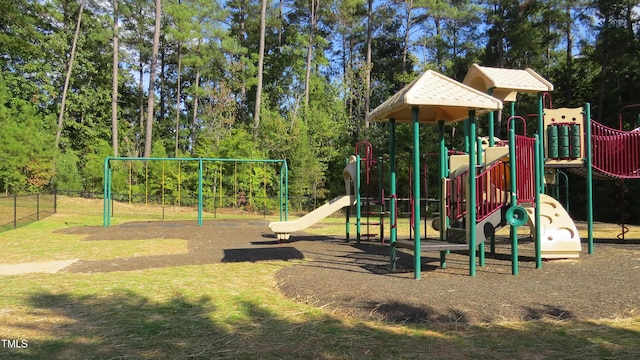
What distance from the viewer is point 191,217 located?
2131 cm

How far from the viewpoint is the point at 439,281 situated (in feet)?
21.4

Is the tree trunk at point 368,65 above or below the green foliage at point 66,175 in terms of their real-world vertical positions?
above

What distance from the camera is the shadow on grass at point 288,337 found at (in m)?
3.90

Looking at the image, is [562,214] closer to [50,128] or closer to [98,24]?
[50,128]

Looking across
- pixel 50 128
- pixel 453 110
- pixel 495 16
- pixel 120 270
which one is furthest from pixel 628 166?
pixel 50 128

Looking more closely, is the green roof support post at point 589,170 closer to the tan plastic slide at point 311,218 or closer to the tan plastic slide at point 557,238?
the tan plastic slide at point 557,238

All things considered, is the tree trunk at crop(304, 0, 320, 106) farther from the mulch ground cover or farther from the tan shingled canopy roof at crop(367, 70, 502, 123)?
the tan shingled canopy roof at crop(367, 70, 502, 123)

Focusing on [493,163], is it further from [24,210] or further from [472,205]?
[24,210]

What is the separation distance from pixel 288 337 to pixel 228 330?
667 mm

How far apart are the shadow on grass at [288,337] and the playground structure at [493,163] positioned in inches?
92.7

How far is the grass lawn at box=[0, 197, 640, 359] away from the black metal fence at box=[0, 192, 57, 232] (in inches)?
413

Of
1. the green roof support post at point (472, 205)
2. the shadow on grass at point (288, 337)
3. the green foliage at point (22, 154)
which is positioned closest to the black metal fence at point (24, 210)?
the green foliage at point (22, 154)

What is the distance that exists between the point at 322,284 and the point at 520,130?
26490 millimetres

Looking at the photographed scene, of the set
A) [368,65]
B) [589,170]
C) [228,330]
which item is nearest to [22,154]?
[368,65]
